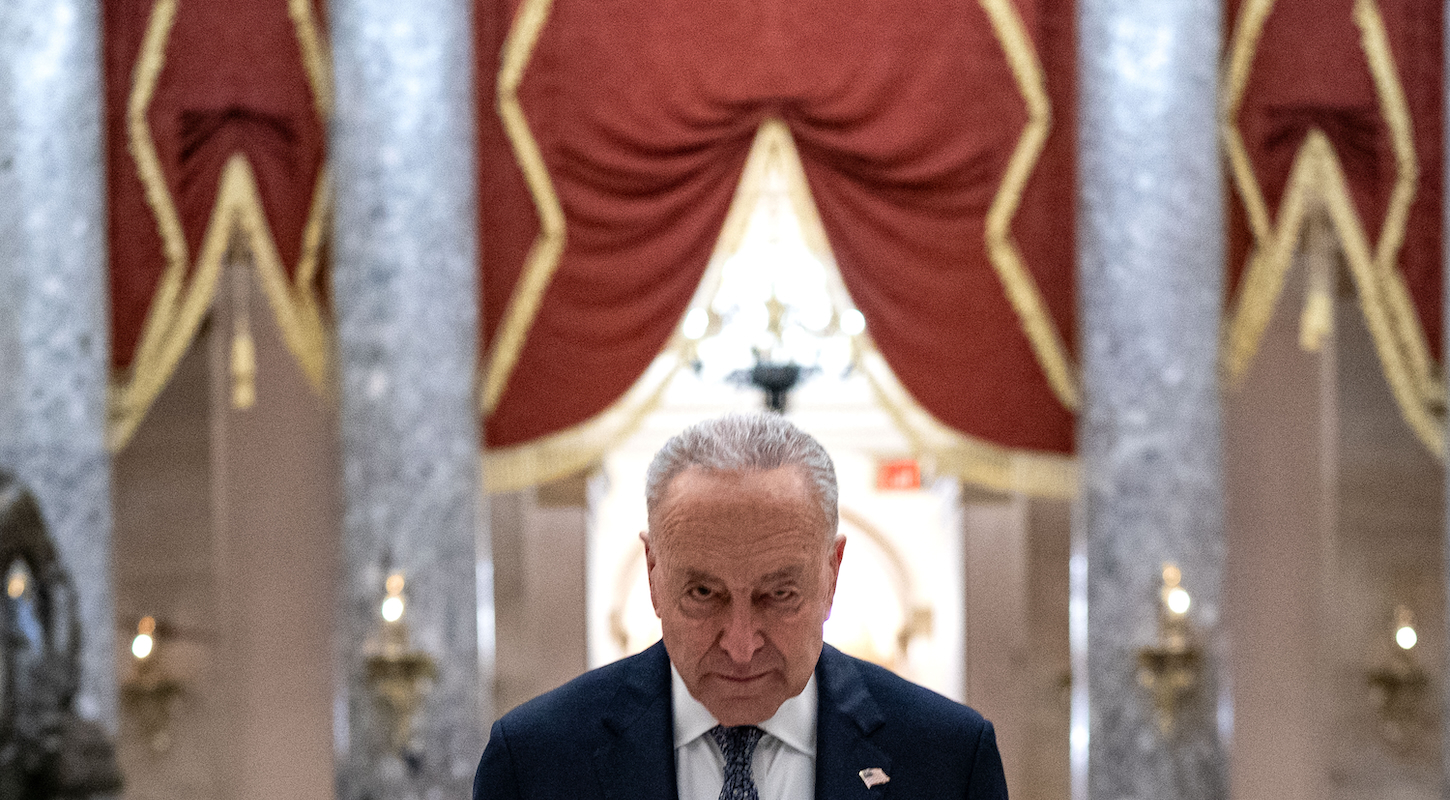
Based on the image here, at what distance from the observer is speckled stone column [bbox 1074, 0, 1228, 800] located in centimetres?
673

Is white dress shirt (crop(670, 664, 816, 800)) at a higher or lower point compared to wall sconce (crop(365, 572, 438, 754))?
higher

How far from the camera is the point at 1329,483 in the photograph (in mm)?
8352

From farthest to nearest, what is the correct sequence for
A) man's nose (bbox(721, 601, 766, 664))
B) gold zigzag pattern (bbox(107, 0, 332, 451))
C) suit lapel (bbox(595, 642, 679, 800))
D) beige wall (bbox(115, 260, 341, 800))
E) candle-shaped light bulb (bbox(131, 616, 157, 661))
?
beige wall (bbox(115, 260, 341, 800))
candle-shaped light bulb (bbox(131, 616, 157, 661))
gold zigzag pattern (bbox(107, 0, 332, 451))
suit lapel (bbox(595, 642, 679, 800))
man's nose (bbox(721, 601, 766, 664))

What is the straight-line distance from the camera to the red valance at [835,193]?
7055 millimetres

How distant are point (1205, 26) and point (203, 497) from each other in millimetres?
5894

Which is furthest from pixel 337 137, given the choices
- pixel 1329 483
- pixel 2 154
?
pixel 1329 483

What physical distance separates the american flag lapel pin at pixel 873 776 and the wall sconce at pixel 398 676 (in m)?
5.31

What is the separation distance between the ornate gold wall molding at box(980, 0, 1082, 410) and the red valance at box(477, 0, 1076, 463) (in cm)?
1

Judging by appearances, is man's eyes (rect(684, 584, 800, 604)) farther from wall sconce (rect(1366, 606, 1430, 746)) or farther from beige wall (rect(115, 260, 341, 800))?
wall sconce (rect(1366, 606, 1430, 746))

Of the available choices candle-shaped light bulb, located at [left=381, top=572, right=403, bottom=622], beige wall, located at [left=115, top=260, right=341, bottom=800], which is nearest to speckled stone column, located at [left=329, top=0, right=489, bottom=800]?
candle-shaped light bulb, located at [left=381, top=572, right=403, bottom=622]

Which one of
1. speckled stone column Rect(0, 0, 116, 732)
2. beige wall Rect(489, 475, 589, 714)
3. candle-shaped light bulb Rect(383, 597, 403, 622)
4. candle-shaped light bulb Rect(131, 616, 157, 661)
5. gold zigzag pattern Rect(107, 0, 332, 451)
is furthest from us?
beige wall Rect(489, 475, 589, 714)

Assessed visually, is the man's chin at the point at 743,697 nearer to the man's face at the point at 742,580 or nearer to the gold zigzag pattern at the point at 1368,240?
the man's face at the point at 742,580

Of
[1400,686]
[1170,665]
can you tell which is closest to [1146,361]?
[1170,665]

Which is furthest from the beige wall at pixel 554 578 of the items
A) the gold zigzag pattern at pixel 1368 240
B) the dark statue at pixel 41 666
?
the gold zigzag pattern at pixel 1368 240
